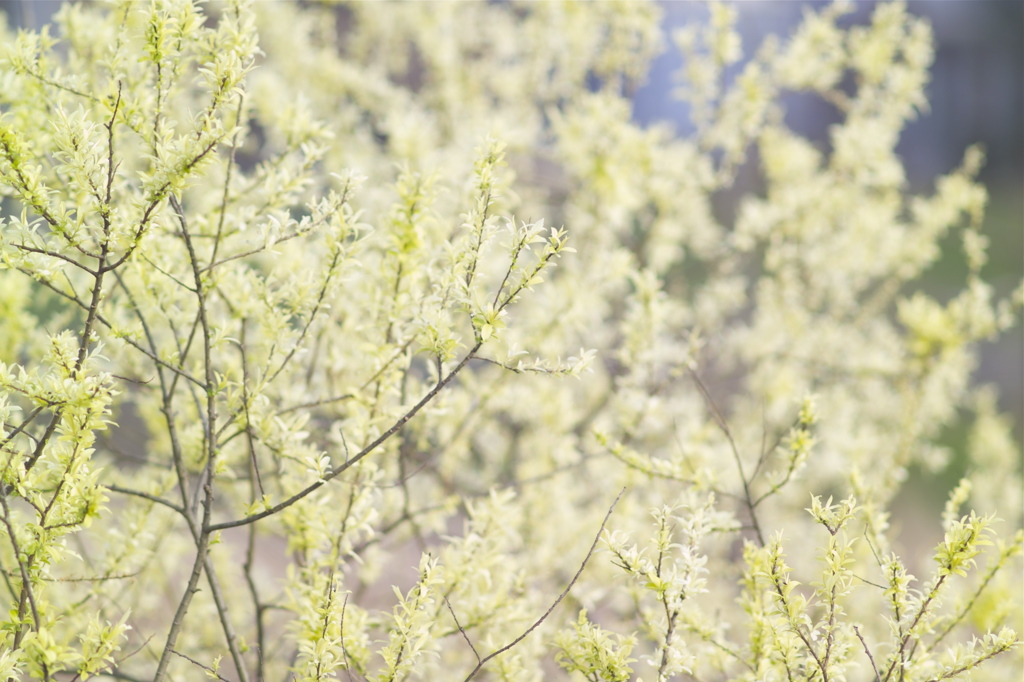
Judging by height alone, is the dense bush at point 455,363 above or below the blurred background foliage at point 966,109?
below

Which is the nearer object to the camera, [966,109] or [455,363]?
[455,363]

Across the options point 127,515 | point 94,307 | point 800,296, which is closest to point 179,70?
point 94,307

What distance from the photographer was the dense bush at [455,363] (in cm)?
107

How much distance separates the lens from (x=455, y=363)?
1.24m

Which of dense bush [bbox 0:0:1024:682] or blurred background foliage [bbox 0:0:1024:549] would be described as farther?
blurred background foliage [bbox 0:0:1024:549]

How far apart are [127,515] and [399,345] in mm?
844

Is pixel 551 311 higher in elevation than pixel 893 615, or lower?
higher

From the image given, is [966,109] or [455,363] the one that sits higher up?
[966,109]

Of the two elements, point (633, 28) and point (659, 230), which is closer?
point (633, 28)

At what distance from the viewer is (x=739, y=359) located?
3375mm

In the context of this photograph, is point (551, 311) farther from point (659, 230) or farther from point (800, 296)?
point (800, 296)

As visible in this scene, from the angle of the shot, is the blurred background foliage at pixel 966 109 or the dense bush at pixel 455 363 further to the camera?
the blurred background foliage at pixel 966 109

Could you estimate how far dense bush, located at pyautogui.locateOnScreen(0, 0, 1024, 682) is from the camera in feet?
3.52

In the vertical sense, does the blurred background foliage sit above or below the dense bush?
above
